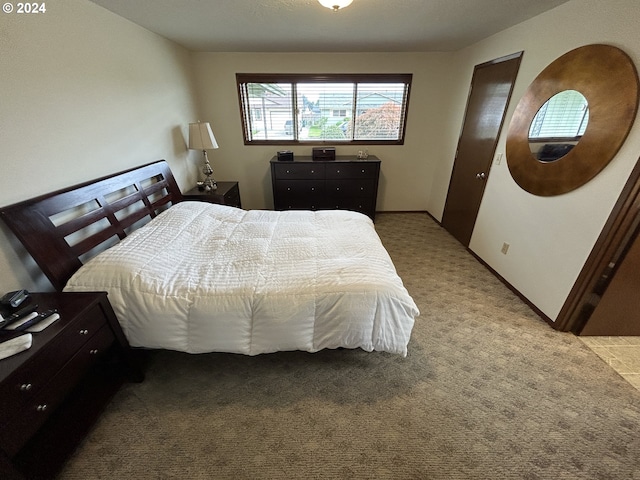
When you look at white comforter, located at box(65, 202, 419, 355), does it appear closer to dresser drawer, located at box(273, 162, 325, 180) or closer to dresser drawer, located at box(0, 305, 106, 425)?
dresser drawer, located at box(0, 305, 106, 425)

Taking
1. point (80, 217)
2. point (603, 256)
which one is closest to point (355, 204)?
point (603, 256)

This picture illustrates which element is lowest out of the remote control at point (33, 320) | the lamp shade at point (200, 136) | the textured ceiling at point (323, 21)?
the remote control at point (33, 320)

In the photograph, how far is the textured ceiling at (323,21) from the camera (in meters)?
2.02

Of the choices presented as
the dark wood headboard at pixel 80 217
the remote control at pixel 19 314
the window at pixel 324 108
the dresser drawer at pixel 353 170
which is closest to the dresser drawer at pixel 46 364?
the remote control at pixel 19 314

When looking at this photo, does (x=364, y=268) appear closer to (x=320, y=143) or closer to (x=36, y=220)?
(x=36, y=220)

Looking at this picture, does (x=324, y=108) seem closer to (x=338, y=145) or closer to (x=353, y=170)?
(x=338, y=145)

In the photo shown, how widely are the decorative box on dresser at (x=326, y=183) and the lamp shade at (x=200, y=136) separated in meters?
0.85

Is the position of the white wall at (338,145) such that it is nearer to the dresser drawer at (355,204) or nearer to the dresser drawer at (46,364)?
the dresser drawer at (355,204)

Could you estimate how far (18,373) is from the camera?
988 millimetres

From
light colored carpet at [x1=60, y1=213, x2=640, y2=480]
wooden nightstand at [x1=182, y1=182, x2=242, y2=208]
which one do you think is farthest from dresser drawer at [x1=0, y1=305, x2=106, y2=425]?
wooden nightstand at [x1=182, y1=182, x2=242, y2=208]

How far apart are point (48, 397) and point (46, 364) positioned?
0.15 metres

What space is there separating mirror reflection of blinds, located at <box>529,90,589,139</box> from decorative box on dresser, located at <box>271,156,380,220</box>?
180 cm

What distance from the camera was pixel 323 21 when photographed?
2.39 metres

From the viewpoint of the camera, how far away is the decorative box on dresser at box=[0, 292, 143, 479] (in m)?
→ 0.98
